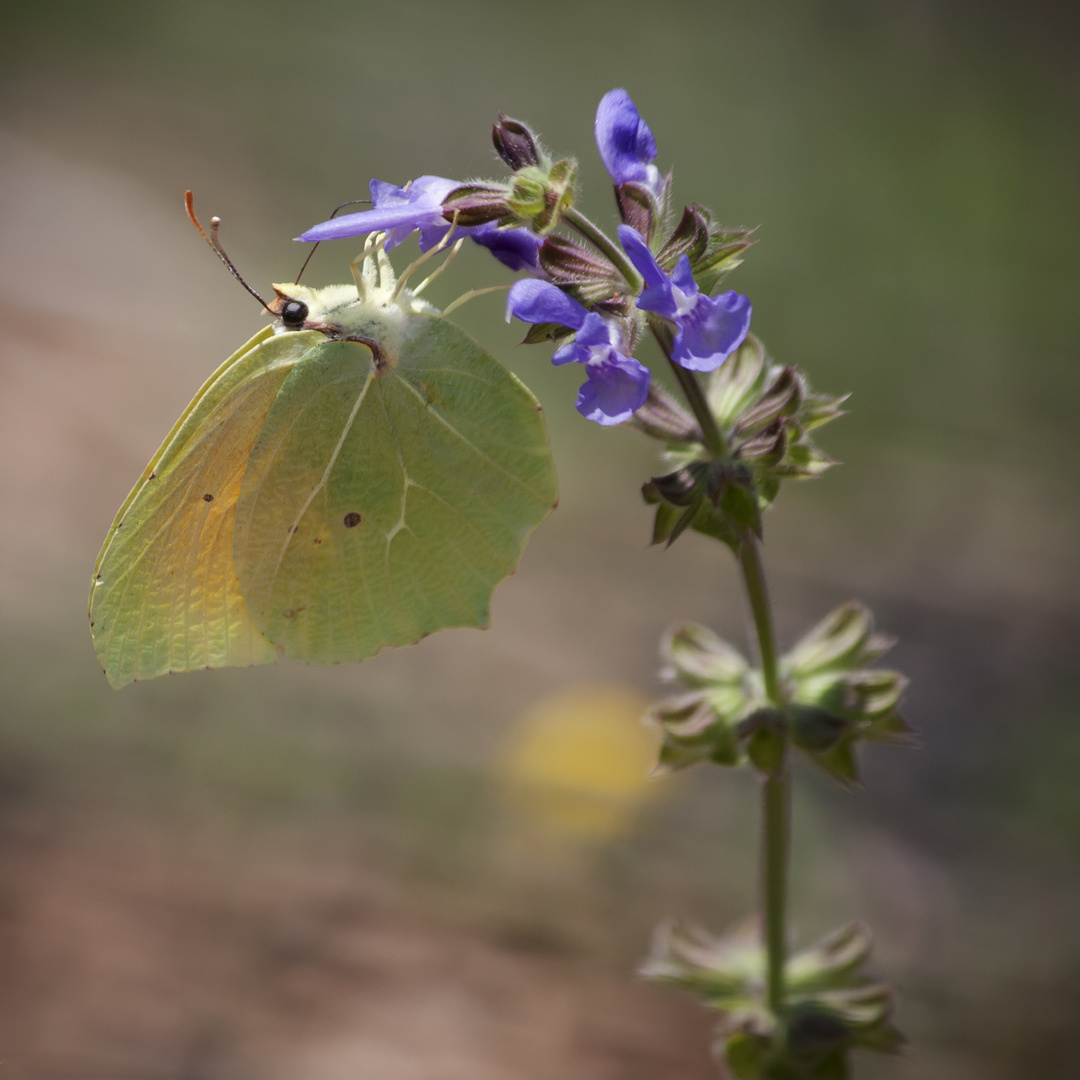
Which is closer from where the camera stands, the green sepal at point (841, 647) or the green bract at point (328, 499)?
the green bract at point (328, 499)

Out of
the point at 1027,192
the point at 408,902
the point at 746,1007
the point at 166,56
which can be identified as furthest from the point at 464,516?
the point at 166,56

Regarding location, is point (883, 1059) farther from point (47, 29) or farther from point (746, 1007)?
point (47, 29)

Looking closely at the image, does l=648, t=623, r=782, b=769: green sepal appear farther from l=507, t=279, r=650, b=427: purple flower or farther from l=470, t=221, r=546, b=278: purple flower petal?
l=470, t=221, r=546, b=278: purple flower petal

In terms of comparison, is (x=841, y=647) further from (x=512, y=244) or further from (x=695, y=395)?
(x=512, y=244)

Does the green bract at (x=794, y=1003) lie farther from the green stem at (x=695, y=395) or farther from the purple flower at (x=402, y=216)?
the purple flower at (x=402, y=216)

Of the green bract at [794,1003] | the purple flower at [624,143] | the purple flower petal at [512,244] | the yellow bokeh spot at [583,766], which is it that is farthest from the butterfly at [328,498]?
the yellow bokeh spot at [583,766]

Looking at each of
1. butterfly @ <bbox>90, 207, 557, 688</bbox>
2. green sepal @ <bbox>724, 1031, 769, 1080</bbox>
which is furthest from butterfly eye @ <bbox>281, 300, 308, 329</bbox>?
green sepal @ <bbox>724, 1031, 769, 1080</bbox>
